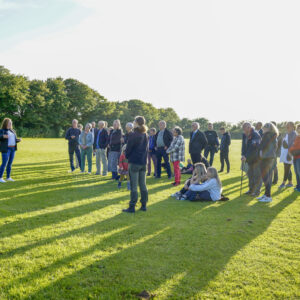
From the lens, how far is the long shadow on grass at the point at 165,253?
330 cm

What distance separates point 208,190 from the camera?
7.72m

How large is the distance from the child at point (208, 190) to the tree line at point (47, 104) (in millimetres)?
52818

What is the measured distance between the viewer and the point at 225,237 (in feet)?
16.1

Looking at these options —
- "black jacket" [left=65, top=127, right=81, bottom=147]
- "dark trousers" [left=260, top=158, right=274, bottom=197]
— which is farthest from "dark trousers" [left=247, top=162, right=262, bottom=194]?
"black jacket" [left=65, top=127, right=81, bottom=147]

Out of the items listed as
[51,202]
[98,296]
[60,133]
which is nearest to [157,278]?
[98,296]

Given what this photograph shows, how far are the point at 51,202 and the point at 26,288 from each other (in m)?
4.14

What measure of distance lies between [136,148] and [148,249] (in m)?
2.61

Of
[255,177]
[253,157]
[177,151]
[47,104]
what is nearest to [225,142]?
[177,151]

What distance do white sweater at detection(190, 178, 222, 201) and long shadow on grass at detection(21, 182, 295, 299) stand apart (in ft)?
2.92

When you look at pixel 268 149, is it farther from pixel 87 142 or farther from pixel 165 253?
pixel 87 142

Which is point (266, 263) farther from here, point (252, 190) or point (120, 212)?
point (252, 190)

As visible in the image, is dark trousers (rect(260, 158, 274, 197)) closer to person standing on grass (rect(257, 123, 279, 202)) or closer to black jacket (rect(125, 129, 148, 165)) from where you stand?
person standing on grass (rect(257, 123, 279, 202))

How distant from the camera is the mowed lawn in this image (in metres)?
3.30

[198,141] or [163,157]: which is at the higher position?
[198,141]
